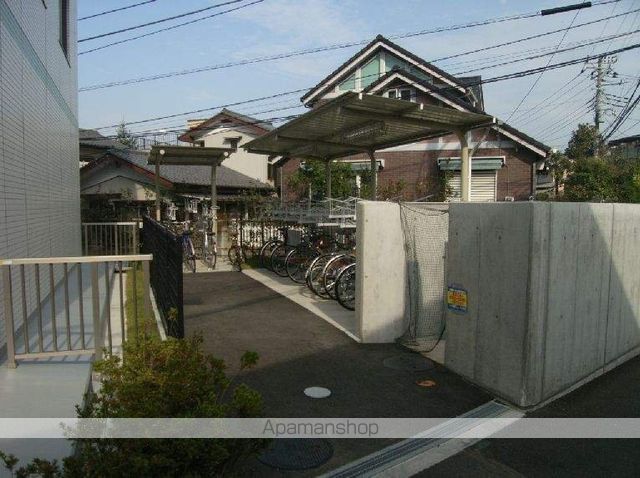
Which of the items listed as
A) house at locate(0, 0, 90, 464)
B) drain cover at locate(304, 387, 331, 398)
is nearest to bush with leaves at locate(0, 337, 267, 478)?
house at locate(0, 0, 90, 464)

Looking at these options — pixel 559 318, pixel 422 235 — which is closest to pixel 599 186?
pixel 422 235

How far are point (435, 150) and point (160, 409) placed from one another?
59.8ft

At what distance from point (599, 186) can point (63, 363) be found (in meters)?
19.5

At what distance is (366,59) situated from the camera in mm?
21109

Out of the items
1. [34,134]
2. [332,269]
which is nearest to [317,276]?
[332,269]

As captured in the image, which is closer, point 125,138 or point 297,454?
point 297,454

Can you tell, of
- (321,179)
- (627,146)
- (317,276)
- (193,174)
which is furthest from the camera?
(627,146)

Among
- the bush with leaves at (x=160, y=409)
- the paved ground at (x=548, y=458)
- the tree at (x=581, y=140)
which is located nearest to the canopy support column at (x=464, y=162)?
the paved ground at (x=548, y=458)

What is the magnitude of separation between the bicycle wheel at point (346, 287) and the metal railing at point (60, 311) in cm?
295

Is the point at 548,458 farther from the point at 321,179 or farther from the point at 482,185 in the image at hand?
the point at 321,179

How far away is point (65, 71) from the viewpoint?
32.4ft

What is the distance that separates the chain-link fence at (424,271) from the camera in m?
6.03

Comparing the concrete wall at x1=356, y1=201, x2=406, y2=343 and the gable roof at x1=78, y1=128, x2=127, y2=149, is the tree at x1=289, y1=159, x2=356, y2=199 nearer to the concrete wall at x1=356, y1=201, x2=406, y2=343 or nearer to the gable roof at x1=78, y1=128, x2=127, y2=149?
the gable roof at x1=78, y1=128, x2=127, y2=149

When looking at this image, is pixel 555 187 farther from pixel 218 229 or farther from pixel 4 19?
pixel 4 19
